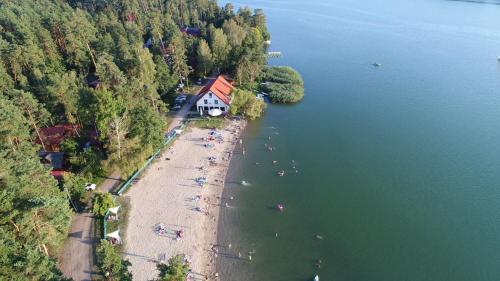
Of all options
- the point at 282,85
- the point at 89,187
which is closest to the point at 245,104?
the point at 282,85

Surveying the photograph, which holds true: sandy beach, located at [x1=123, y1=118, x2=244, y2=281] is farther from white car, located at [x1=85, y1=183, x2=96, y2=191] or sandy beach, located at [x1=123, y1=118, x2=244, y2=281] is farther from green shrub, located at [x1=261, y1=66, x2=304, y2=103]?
green shrub, located at [x1=261, y1=66, x2=304, y2=103]

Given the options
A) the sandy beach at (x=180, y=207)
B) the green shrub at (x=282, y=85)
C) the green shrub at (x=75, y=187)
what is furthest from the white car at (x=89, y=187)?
the green shrub at (x=282, y=85)

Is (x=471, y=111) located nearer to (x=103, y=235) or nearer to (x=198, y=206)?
(x=198, y=206)

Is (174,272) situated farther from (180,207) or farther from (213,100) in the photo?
(213,100)

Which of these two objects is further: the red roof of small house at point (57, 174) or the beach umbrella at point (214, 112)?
the beach umbrella at point (214, 112)

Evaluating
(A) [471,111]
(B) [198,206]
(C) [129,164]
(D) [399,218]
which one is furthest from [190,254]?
(A) [471,111]

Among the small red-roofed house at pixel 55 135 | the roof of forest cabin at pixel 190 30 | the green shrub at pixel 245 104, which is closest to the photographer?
the small red-roofed house at pixel 55 135

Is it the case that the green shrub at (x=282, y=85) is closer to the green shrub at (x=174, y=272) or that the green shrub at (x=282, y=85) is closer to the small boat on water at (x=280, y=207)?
the small boat on water at (x=280, y=207)

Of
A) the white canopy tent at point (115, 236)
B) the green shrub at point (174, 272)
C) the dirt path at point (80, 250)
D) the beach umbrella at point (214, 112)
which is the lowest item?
the dirt path at point (80, 250)
